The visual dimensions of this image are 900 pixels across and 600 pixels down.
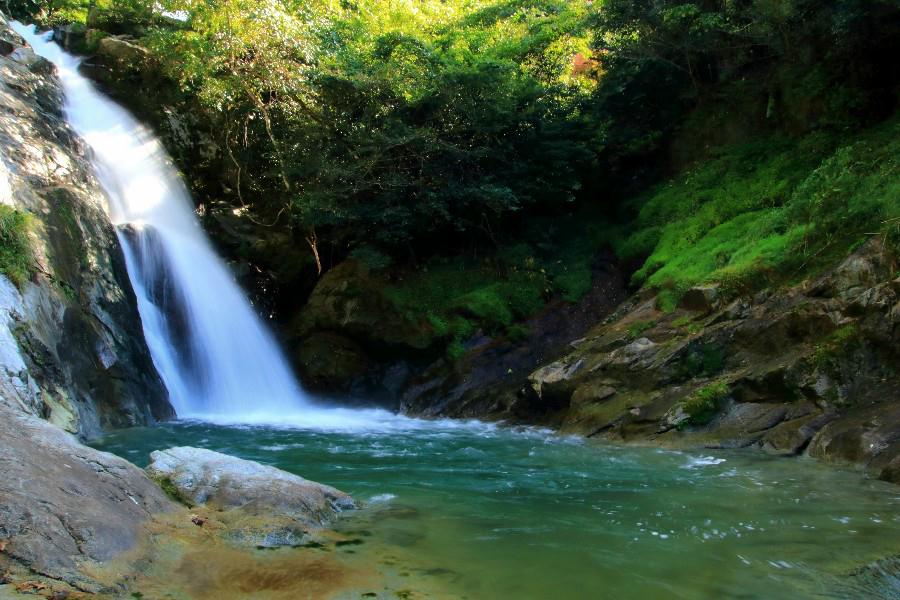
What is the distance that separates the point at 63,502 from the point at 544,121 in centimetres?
1399

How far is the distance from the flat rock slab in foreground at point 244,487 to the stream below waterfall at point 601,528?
243mm

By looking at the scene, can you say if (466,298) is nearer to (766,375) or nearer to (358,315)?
(358,315)

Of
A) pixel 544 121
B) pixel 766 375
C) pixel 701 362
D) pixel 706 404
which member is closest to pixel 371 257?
pixel 544 121

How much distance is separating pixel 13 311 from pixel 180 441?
9.28 feet

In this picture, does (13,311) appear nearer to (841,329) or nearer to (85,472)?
(85,472)

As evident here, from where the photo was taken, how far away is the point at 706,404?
865cm

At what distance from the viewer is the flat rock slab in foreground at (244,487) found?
190 inches

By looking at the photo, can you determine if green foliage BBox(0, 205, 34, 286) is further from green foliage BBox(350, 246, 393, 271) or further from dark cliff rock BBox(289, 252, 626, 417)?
dark cliff rock BBox(289, 252, 626, 417)

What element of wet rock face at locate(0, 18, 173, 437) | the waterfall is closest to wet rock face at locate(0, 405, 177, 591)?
wet rock face at locate(0, 18, 173, 437)

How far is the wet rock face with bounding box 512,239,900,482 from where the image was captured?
7453mm

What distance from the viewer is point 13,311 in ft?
27.8

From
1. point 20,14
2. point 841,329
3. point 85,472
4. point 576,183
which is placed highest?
point 20,14

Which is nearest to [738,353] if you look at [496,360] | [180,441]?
[496,360]

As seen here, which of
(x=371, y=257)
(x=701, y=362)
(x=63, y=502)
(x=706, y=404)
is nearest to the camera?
(x=63, y=502)
